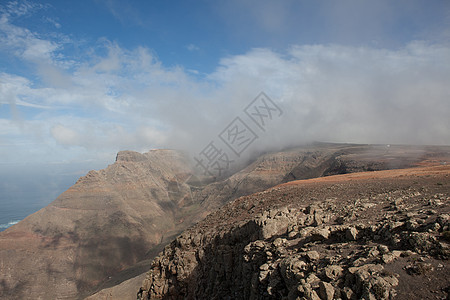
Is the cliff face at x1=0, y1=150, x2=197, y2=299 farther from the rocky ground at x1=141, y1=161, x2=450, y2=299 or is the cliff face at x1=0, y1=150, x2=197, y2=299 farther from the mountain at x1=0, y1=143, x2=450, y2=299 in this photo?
the rocky ground at x1=141, y1=161, x2=450, y2=299

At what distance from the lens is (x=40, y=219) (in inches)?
3041

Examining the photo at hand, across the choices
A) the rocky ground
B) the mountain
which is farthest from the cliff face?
the rocky ground

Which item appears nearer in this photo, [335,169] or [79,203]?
[335,169]

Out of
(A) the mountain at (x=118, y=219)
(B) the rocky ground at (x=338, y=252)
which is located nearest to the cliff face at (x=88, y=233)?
(A) the mountain at (x=118, y=219)

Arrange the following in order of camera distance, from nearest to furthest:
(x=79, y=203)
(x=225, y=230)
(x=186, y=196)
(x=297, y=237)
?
(x=297, y=237)
(x=225, y=230)
(x=79, y=203)
(x=186, y=196)

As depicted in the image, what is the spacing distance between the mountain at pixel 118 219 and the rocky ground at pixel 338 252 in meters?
26.6

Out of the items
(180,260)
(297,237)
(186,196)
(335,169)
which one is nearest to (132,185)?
(186,196)

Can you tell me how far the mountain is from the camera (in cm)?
5684

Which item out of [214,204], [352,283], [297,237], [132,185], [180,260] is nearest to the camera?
[352,283]

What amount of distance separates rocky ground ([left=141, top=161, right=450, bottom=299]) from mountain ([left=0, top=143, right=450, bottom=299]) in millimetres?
26634

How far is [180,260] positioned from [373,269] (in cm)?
1634

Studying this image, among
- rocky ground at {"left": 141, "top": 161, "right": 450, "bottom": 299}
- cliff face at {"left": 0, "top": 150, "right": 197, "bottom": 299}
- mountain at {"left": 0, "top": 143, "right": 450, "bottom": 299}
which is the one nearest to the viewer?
rocky ground at {"left": 141, "top": 161, "right": 450, "bottom": 299}

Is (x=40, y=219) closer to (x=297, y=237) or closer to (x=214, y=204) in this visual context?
(x=214, y=204)

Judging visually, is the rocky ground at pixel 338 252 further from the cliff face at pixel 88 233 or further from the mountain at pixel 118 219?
Result: the cliff face at pixel 88 233
